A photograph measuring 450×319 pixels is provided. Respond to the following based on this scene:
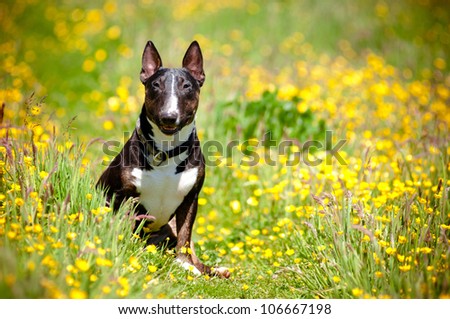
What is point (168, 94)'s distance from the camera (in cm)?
396

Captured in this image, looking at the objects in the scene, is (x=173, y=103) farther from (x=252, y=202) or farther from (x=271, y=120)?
(x=271, y=120)

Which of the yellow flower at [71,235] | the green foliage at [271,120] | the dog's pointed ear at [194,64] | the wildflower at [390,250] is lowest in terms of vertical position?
the wildflower at [390,250]

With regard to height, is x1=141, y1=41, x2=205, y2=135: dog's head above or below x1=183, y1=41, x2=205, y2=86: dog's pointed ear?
below

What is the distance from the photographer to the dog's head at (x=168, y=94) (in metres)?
3.88

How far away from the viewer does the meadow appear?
339cm

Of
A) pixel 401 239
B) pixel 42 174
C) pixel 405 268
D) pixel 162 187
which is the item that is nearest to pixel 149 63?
pixel 162 187

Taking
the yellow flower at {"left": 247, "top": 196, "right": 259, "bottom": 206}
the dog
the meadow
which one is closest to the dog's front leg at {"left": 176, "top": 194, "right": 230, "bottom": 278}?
the dog

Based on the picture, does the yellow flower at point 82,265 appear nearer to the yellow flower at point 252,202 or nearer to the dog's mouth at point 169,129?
the dog's mouth at point 169,129

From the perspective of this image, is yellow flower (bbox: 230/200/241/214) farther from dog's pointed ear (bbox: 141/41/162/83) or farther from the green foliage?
dog's pointed ear (bbox: 141/41/162/83)

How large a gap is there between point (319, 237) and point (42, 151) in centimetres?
200

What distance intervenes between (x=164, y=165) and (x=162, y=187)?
0.15 m

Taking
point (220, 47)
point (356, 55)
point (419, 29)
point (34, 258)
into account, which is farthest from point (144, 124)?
point (419, 29)

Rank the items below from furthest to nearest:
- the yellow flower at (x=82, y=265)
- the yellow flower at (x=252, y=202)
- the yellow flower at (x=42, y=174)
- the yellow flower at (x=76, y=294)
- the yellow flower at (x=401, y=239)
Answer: the yellow flower at (x=252, y=202) → the yellow flower at (x=42, y=174) → the yellow flower at (x=401, y=239) → the yellow flower at (x=82, y=265) → the yellow flower at (x=76, y=294)

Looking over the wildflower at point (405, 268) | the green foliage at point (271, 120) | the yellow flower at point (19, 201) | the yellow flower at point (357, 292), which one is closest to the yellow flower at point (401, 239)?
the wildflower at point (405, 268)
